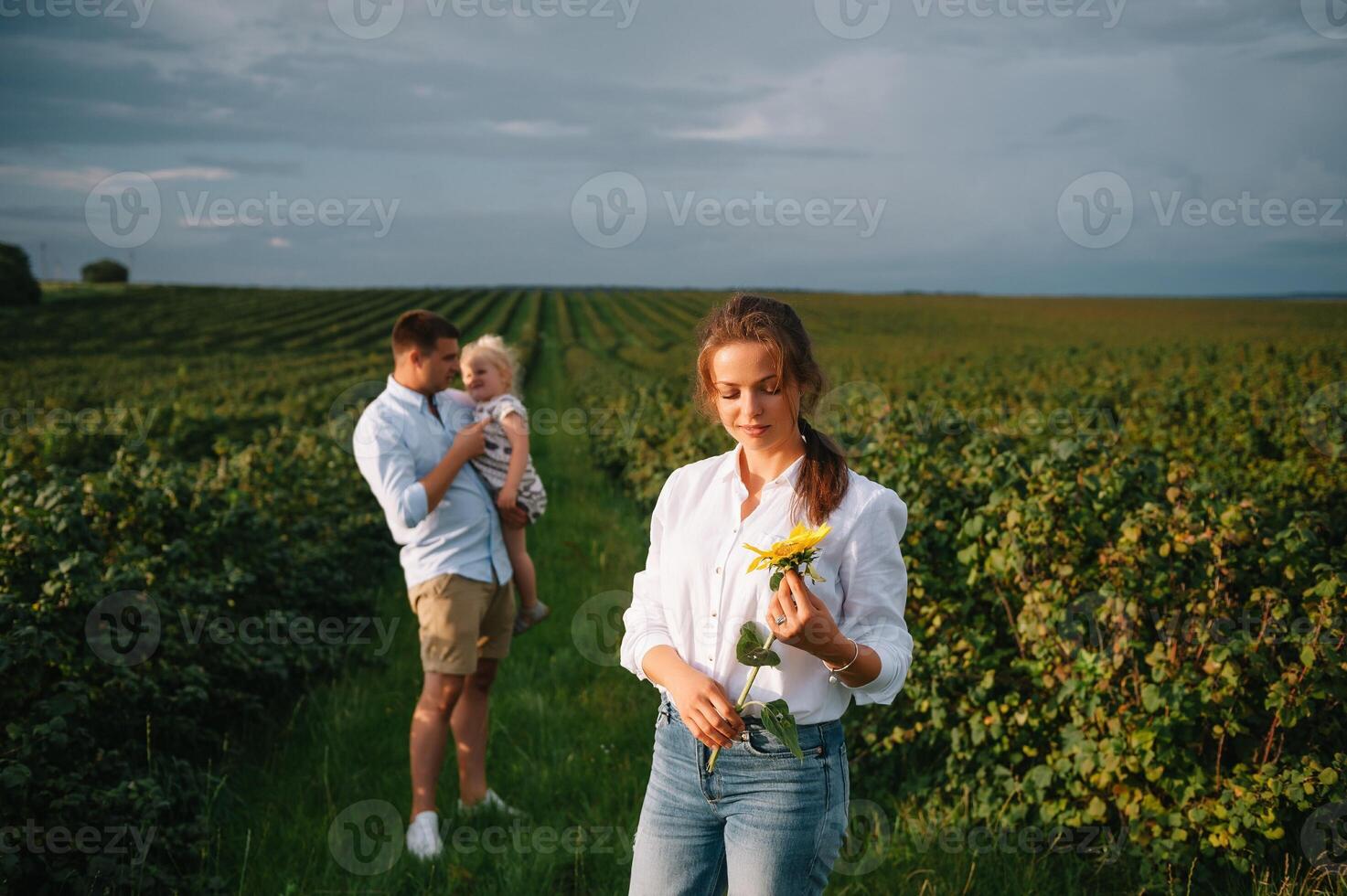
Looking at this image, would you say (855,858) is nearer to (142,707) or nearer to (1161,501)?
(1161,501)

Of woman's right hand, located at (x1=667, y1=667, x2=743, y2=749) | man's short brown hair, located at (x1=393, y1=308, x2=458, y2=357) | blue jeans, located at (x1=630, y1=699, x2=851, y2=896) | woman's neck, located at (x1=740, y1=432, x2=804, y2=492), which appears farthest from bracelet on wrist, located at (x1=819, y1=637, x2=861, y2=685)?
man's short brown hair, located at (x1=393, y1=308, x2=458, y2=357)

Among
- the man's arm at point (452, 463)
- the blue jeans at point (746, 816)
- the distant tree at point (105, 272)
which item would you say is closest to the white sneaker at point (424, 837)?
the man's arm at point (452, 463)

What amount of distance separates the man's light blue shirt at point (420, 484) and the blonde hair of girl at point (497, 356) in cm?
40

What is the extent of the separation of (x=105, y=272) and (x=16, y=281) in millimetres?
38094

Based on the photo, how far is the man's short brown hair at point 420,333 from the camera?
3732 millimetres

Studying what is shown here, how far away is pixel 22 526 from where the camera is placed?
352cm

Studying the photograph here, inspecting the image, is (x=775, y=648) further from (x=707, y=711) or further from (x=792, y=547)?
(x=792, y=547)

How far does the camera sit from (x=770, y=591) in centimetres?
190

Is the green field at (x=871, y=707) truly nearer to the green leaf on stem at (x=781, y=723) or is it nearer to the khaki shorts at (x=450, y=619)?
the khaki shorts at (x=450, y=619)

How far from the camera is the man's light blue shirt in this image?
363cm

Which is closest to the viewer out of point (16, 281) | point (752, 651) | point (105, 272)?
point (752, 651)

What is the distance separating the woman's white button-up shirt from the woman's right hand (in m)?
0.10

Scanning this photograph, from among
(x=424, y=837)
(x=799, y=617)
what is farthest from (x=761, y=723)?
(x=424, y=837)

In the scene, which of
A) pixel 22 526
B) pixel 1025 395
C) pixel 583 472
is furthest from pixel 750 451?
pixel 1025 395
